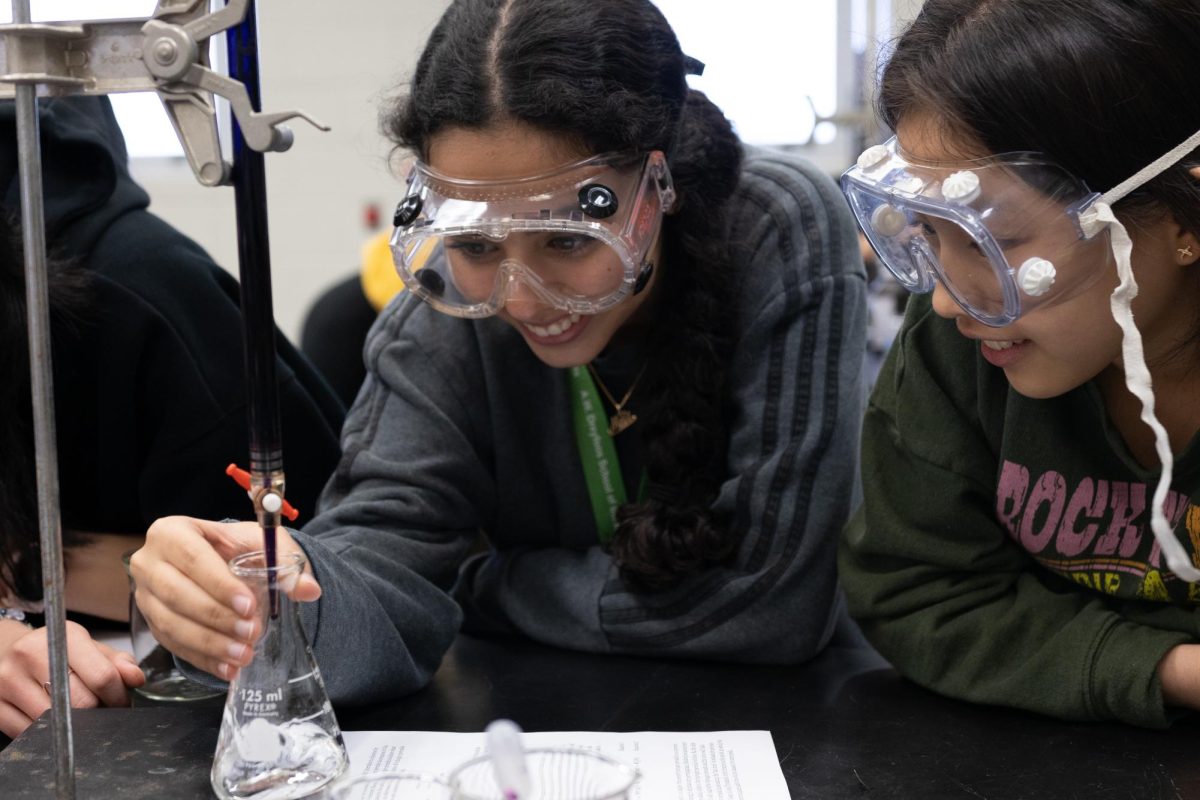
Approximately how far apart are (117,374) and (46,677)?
1.41 ft

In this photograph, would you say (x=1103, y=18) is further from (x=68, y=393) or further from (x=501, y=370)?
(x=68, y=393)

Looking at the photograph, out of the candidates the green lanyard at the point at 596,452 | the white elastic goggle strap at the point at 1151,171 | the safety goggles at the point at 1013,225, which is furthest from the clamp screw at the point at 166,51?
the green lanyard at the point at 596,452

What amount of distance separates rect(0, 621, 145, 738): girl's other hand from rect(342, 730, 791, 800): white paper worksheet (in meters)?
0.23

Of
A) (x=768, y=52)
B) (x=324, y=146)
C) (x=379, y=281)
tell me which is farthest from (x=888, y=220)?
(x=324, y=146)

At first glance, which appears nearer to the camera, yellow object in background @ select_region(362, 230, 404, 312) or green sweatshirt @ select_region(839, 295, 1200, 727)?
green sweatshirt @ select_region(839, 295, 1200, 727)

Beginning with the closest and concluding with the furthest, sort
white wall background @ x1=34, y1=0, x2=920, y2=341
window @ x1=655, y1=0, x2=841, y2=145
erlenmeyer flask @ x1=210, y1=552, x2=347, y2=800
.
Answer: erlenmeyer flask @ x1=210, y1=552, x2=347, y2=800, window @ x1=655, y1=0, x2=841, y2=145, white wall background @ x1=34, y1=0, x2=920, y2=341

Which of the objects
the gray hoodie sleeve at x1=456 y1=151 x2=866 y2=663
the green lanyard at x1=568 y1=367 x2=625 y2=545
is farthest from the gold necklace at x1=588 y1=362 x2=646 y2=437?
the gray hoodie sleeve at x1=456 y1=151 x2=866 y2=663

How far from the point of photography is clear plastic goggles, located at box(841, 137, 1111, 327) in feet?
3.26

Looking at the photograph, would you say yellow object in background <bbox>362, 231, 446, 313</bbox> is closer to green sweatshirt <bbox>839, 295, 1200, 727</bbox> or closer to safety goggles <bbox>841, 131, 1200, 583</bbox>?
green sweatshirt <bbox>839, 295, 1200, 727</bbox>

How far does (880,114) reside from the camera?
119 centimetres

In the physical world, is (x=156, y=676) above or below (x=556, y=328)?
below

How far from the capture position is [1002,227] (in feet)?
3.27

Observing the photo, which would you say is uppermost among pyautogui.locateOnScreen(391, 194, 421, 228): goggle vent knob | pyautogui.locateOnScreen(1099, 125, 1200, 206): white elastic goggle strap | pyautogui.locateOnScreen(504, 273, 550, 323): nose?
pyautogui.locateOnScreen(1099, 125, 1200, 206): white elastic goggle strap

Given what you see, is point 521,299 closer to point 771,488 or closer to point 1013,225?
point 771,488
